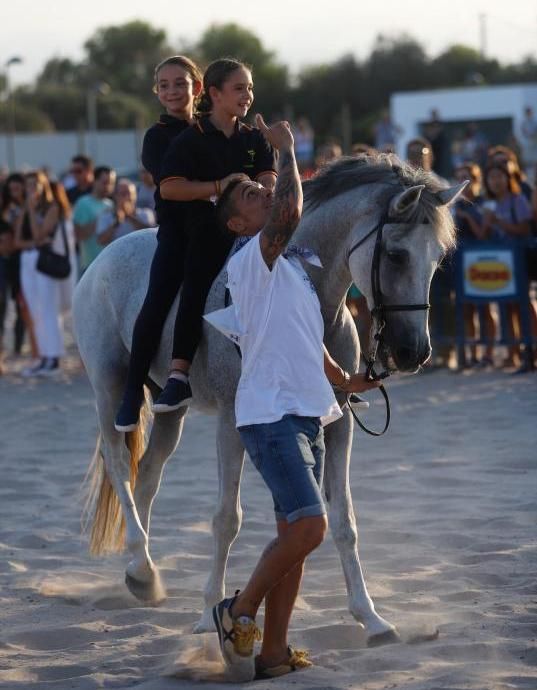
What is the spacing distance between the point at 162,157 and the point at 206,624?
82.8 inches

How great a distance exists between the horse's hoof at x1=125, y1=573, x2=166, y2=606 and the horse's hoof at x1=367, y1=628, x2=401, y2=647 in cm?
120

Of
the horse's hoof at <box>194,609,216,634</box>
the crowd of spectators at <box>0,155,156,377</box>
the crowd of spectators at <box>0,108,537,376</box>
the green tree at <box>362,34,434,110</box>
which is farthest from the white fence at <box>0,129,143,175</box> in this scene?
the horse's hoof at <box>194,609,216,634</box>

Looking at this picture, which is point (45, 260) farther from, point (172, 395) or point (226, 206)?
point (226, 206)

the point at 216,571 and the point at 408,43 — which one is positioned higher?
the point at 408,43

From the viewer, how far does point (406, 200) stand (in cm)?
490

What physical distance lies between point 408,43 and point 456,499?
92154mm

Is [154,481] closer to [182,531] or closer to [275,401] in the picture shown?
[182,531]

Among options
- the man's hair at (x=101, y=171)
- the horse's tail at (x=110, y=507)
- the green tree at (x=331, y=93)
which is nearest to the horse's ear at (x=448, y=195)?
the horse's tail at (x=110, y=507)

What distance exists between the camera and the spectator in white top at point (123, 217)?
12609 mm

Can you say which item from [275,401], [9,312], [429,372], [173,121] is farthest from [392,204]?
[9,312]

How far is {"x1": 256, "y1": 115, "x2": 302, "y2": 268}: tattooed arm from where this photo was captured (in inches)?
171

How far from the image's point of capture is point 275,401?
14.4 ft

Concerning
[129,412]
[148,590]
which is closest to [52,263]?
[129,412]

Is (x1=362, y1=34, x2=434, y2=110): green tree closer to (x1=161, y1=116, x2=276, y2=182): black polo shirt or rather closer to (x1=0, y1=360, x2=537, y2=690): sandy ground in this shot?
(x1=0, y1=360, x2=537, y2=690): sandy ground
